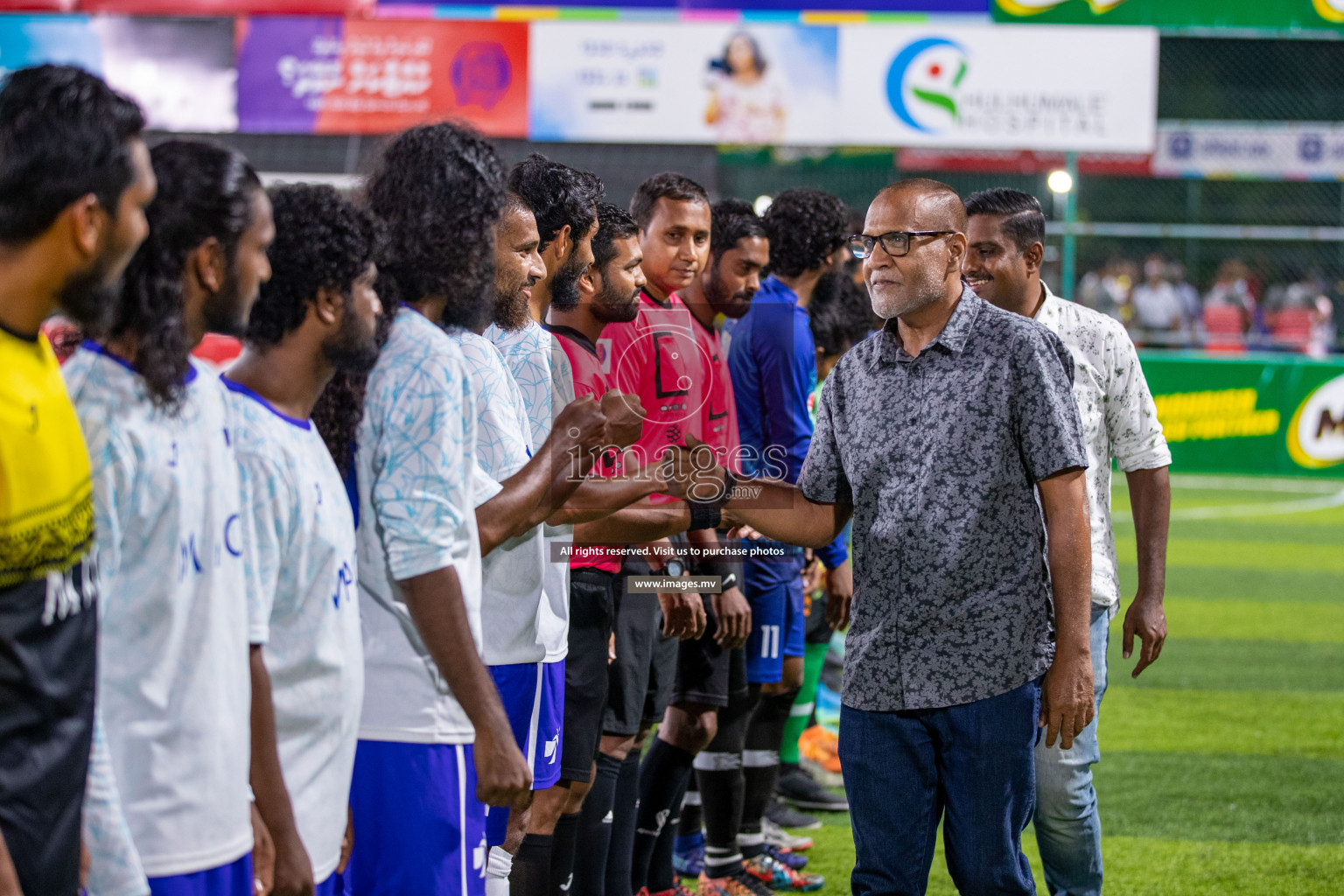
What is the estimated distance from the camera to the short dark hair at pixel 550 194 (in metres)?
3.70

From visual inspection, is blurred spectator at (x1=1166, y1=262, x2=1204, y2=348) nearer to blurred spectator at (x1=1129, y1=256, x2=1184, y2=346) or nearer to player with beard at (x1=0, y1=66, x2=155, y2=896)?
blurred spectator at (x1=1129, y1=256, x2=1184, y2=346)

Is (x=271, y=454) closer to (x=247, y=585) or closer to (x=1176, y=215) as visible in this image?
(x=247, y=585)

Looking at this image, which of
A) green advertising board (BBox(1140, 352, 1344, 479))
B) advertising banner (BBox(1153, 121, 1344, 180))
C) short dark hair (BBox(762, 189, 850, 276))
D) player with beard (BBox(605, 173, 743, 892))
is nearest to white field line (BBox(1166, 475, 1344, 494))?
green advertising board (BBox(1140, 352, 1344, 479))

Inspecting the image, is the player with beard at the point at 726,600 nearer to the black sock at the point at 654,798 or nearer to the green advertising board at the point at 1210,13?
the black sock at the point at 654,798

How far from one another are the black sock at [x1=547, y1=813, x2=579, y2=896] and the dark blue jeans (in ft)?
2.96

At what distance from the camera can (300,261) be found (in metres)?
2.35

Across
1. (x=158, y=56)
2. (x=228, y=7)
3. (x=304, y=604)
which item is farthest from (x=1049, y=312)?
(x=228, y=7)

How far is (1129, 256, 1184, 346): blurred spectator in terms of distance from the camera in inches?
770

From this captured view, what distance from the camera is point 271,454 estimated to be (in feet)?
7.41

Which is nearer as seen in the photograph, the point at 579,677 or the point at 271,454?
the point at 271,454

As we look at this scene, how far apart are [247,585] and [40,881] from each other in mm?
539

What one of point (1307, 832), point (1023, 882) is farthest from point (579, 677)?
point (1307, 832)

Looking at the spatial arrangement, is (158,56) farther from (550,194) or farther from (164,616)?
(164,616)

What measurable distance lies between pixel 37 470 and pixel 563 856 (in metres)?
2.44
